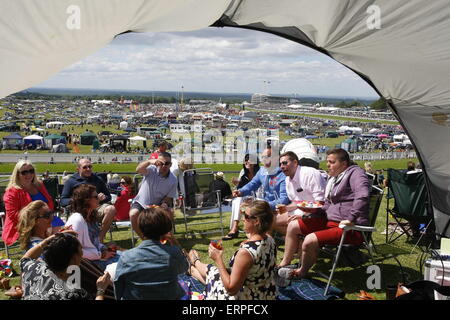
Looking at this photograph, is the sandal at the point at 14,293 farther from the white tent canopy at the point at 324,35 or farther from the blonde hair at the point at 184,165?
the blonde hair at the point at 184,165

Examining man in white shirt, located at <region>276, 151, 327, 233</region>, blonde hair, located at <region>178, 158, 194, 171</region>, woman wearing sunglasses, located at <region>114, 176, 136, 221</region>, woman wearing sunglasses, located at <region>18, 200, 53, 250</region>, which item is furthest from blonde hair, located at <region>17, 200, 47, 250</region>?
blonde hair, located at <region>178, 158, 194, 171</region>

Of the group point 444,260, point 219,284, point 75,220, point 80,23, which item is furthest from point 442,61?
point 75,220

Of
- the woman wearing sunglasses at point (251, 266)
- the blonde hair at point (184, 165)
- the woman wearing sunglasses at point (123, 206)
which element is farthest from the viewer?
the blonde hair at point (184, 165)

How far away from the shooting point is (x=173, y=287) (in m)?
2.59

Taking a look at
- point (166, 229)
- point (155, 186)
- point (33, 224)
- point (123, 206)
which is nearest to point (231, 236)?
point (155, 186)

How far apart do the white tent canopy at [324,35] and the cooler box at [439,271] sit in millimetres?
1987

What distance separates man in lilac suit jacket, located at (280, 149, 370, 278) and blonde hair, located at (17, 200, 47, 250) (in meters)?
2.33

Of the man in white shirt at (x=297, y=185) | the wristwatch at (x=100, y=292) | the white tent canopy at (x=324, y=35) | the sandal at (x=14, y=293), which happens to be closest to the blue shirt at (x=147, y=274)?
the wristwatch at (x=100, y=292)

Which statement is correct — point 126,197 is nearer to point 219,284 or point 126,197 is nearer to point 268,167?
point 268,167

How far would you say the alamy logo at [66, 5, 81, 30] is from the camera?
8.81 ft

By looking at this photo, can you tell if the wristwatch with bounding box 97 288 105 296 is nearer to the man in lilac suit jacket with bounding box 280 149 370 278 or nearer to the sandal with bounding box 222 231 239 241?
the man in lilac suit jacket with bounding box 280 149 370 278

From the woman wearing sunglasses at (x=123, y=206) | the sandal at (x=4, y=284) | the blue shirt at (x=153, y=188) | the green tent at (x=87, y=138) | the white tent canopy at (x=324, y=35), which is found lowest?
the green tent at (x=87, y=138)

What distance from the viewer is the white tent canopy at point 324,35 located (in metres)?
2.72
